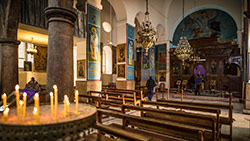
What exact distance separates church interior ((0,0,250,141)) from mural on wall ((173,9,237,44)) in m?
0.09

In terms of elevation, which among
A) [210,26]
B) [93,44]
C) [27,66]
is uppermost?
[210,26]

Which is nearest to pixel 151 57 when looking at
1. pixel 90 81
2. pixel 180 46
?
pixel 180 46

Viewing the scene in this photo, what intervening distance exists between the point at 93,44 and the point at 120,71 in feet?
9.62

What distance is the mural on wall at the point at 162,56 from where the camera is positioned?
627 inches

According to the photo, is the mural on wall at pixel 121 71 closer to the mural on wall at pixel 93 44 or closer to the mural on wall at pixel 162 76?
the mural on wall at pixel 93 44

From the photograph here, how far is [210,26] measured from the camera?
15.5m

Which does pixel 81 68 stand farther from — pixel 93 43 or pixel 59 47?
pixel 59 47

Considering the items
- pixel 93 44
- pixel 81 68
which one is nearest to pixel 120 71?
pixel 93 44

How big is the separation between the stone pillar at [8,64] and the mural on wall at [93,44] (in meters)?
3.41

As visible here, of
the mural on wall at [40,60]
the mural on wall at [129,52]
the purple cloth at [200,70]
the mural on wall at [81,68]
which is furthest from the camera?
the purple cloth at [200,70]

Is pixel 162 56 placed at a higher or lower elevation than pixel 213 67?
higher

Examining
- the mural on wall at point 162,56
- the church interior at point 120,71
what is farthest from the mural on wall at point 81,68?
the mural on wall at point 162,56

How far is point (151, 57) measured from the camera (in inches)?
546

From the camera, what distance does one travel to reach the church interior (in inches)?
78.9
